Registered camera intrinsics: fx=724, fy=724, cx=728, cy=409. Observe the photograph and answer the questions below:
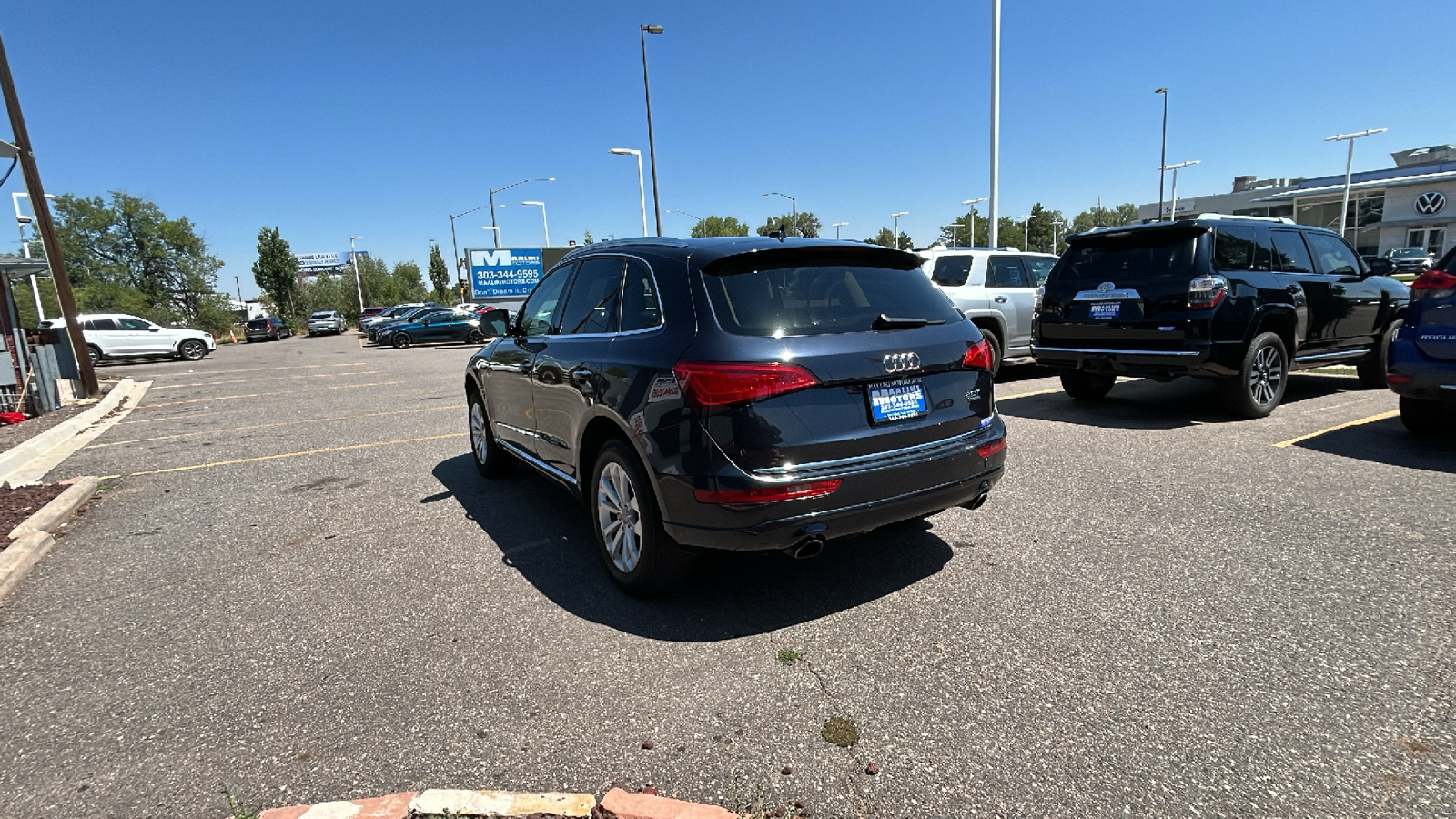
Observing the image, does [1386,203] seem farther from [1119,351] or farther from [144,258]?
[144,258]

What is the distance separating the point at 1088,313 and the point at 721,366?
19.0 ft

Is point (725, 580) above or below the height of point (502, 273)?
below

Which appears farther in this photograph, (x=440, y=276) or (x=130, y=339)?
(x=440, y=276)

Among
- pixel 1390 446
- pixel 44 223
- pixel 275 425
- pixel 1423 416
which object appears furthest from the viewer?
pixel 44 223

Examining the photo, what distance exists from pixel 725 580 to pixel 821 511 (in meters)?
0.98

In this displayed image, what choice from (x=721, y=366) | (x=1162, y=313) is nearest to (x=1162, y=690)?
(x=721, y=366)

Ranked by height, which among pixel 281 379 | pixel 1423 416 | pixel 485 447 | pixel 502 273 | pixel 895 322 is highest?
pixel 502 273

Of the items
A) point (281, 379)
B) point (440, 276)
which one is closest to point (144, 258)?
point (440, 276)

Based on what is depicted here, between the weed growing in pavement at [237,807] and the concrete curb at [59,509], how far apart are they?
3.81m

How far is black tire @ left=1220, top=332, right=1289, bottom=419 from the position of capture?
6680mm

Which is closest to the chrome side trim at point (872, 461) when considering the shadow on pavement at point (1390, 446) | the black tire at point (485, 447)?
the black tire at point (485, 447)

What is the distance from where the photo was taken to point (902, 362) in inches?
126

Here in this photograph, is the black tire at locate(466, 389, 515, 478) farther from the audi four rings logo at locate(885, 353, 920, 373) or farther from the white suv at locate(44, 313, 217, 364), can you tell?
the white suv at locate(44, 313, 217, 364)

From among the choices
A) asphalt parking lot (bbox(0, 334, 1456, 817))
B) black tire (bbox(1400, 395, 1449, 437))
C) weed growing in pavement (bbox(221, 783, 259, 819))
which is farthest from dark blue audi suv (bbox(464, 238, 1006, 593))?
black tire (bbox(1400, 395, 1449, 437))
